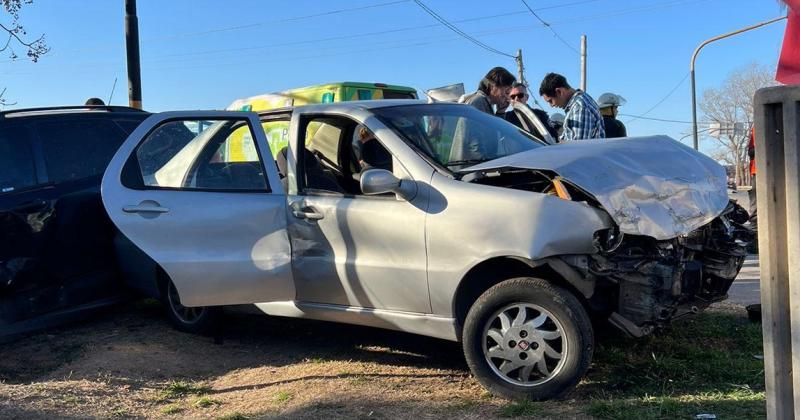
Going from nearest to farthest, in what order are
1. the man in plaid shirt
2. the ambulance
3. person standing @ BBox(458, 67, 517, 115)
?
the man in plaid shirt → person standing @ BBox(458, 67, 517, 115) → the ambulance

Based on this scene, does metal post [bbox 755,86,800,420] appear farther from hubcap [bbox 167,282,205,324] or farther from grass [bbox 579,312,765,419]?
hubcap [bbox 167,282,205,324]

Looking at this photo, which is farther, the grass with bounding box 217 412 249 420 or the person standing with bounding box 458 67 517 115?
the person standing with bounding box 458 67 517 115

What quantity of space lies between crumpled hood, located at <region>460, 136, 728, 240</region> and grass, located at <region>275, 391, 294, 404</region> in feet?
5.72

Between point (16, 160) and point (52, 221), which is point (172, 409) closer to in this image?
point (52, 221)

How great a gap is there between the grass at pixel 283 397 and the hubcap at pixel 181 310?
135 centimetres

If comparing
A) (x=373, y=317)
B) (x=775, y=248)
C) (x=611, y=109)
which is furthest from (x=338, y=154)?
(x=611, y=109)

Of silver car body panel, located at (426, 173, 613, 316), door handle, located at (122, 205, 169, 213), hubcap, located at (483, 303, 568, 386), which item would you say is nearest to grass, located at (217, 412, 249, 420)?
silver car body panel, located at (426, 173, 613, 316)

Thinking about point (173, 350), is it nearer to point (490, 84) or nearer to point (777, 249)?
point (490, 84)

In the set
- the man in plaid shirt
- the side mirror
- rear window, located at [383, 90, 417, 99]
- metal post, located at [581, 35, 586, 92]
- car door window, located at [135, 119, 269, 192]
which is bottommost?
the side mirror

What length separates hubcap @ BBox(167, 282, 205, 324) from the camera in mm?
5559

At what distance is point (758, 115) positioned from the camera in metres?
2.33

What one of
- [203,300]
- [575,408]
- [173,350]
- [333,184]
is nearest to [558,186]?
[575,408]

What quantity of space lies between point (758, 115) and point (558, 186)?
1772 mm

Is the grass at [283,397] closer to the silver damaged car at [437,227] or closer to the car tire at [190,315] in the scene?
the silver damaged car at [437,227]
